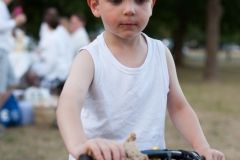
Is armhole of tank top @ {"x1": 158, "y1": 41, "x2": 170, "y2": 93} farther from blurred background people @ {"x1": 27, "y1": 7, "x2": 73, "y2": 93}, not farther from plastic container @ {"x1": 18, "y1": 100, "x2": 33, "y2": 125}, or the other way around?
blurred background people @ {"x1": 27, "y1": 7, "x2": 73, "y2": 93}

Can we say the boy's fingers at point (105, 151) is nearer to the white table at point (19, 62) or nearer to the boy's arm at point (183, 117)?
the boy's arm at point (183, 117)

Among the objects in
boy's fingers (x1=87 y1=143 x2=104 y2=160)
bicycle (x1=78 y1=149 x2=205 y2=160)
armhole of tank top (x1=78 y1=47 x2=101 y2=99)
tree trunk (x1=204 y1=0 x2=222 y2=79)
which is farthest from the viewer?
tree trunk (x1=204 y1=0 x2=222 y2=79)

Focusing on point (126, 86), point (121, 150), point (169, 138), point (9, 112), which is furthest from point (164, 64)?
point (9, 112)

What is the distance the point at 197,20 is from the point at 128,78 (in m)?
25.0

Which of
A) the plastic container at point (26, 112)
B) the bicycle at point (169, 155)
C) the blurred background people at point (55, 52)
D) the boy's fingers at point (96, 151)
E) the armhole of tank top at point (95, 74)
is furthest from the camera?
the blurred background people at point (55, 52)

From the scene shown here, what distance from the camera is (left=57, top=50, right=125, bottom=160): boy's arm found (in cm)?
131

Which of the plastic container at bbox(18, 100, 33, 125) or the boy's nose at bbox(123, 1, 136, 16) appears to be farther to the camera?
the plastic container at bbox(18, 100, 33, 125)

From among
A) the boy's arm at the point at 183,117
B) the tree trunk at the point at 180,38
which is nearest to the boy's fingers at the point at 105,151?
the boy's arm at the point at 183,117

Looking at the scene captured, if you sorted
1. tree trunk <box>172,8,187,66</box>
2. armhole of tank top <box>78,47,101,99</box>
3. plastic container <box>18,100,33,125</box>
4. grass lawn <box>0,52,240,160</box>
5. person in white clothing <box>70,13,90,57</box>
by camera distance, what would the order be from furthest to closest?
tree trunk <box>172,8,187,66</box> → person in white clothing <box>70,13,90,57</box> → plastic container <box>18,100,33,125</box> → grass lawn <box>0,52,240,160</box> → armhole of tank top <box>78,47,101,99</box>

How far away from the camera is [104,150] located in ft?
4.25

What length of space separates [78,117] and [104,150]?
0.38 metres

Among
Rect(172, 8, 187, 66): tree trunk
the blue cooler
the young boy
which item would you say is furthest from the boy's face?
Rect(172, 8, 187, 66): tree trunk

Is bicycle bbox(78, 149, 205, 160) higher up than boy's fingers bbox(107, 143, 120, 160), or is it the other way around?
boy's fingers bbox(107, 143, 120, 160)

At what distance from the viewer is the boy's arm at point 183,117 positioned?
6.52 feet
